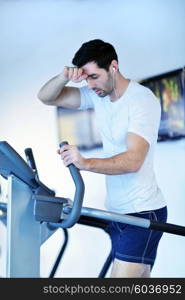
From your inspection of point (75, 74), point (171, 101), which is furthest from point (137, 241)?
point (171, 101)

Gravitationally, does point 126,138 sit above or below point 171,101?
below

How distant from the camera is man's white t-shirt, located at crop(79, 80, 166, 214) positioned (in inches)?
74.2

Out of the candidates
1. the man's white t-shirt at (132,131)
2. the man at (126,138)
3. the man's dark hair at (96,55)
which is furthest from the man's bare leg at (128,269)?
the man's dark hair at (96,55)

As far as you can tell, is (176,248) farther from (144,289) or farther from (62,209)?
(62,209)

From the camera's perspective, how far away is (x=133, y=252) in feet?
6.21

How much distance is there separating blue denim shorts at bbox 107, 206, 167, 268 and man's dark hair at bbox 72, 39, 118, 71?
2.51 feet

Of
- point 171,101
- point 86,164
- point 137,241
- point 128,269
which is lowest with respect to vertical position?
point 128,269

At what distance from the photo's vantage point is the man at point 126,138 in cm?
188

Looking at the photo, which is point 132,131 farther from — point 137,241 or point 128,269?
point 128,269

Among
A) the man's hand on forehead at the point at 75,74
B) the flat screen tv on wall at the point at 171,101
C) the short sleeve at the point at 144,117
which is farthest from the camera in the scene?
the flat screen tv on wall at the point at 171,101

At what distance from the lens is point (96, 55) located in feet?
6.52

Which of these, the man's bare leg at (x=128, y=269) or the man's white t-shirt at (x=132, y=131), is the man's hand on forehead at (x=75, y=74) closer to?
the man's white t-shirt at (x=132, y=131)

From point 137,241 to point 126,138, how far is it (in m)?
0.49

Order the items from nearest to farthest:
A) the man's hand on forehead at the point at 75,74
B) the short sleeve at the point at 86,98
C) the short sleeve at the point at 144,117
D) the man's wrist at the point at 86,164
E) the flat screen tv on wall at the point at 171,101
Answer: the man's wrist at the point at 86,164 < the short sleeve at the point at 144,117 < the man's hand on forehead at the point at 75,74 < the short sleeve at the point at 86,98 < the flat screen tv on wall at the point at 171,101
